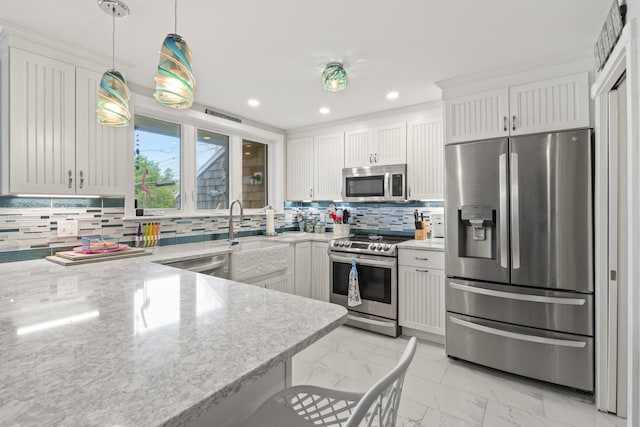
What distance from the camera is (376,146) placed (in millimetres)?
3523

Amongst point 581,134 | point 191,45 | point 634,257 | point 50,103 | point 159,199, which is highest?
point 191,45

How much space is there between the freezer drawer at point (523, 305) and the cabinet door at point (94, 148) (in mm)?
2791

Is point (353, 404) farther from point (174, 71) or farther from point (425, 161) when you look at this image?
point (425, 161)

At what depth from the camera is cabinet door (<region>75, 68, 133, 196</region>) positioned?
2127mm

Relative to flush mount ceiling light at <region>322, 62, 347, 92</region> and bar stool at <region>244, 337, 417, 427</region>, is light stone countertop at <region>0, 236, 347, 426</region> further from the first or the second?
flush mount ceiling light at <region>322, 62, 347, 92</region>

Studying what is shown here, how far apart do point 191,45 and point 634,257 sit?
266 cm

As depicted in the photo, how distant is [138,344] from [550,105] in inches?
112

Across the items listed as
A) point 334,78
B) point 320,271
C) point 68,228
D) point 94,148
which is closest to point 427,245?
point 320,271

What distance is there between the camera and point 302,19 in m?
1.81

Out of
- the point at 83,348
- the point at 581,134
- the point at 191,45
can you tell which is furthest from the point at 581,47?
the point at 83,348

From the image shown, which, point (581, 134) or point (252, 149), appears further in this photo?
point (252, 149)

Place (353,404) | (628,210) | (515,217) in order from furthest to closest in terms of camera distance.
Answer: (515,217) → (628,210) → (353,404)

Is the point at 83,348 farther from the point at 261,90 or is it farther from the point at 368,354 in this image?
the point at 261,90

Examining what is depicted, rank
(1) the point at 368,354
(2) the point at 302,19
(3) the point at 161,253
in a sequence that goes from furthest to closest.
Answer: (1) the point at 368,354
(3) the point at 161,253
(2) the point at 302,19
